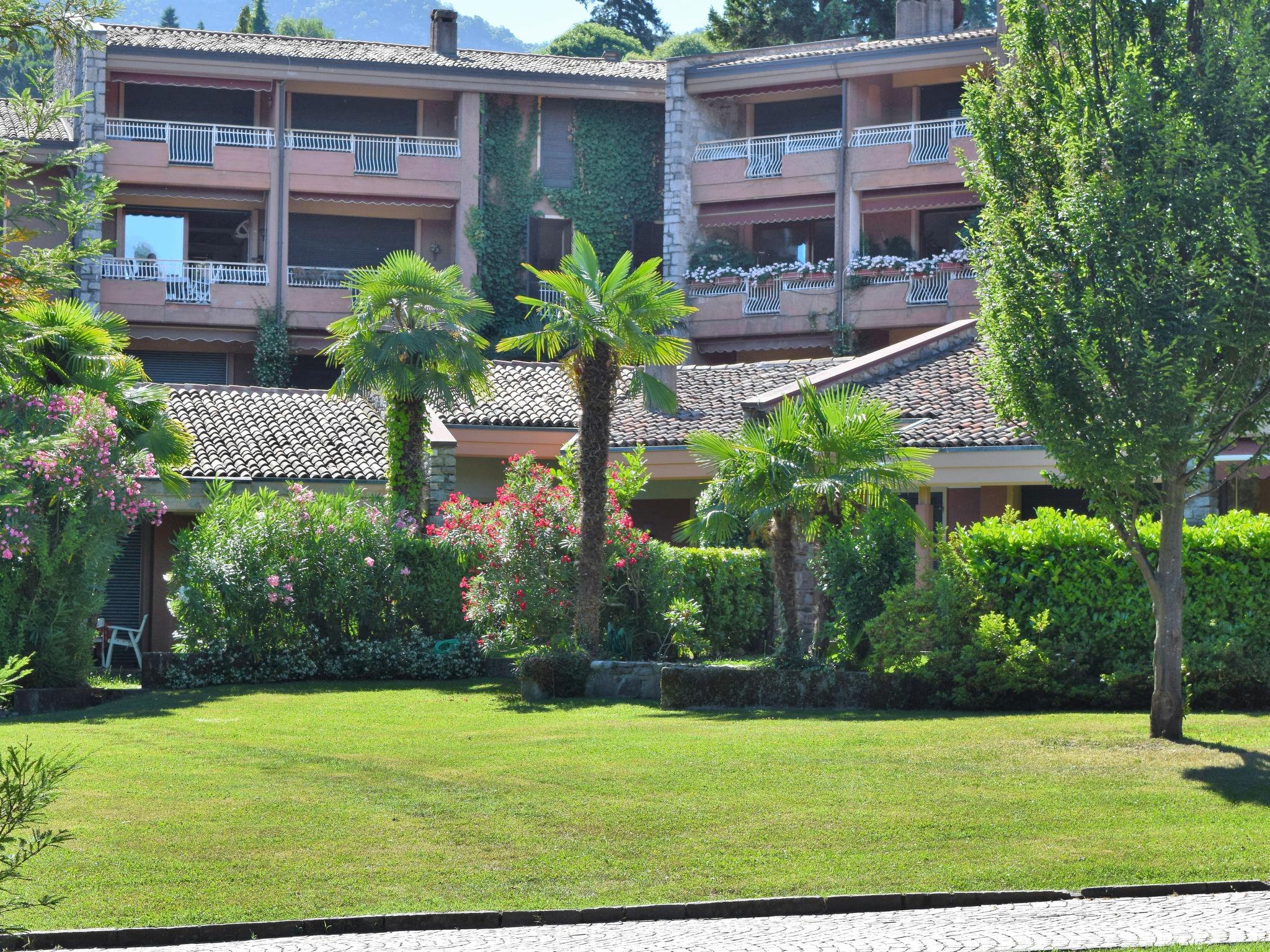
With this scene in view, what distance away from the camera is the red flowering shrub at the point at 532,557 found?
19.6 meters

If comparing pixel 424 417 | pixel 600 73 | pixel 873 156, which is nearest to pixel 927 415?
pixel 424 417

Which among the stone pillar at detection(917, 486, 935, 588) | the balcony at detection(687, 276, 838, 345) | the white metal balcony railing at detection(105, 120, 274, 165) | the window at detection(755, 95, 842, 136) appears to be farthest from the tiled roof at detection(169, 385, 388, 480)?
the window at detection(755, 95, 842, 136)

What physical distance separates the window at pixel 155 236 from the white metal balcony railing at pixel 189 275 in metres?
0.74

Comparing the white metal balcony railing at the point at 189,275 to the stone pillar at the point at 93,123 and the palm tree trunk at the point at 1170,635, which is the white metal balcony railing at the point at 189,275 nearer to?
the stone pillar at the point at 93,123

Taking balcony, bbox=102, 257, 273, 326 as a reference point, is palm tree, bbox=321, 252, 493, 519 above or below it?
below

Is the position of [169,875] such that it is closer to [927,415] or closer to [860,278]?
[927,415]

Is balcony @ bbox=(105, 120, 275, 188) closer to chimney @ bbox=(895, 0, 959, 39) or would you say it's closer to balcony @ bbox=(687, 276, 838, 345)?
balcony @ bbox=(687, 276, 838, 345)

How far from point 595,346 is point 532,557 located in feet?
9.14

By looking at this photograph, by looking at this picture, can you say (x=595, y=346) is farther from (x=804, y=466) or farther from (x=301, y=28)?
(x=301, y=28)

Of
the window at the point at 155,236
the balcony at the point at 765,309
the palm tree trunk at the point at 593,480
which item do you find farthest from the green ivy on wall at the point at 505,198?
the palm tree trunk at the point at 593,480

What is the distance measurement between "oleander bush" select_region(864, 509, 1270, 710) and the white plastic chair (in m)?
13.1

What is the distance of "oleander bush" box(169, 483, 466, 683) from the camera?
2059 cm

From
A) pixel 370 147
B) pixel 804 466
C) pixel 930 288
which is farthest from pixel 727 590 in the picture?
pixel 370 147

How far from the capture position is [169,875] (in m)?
8.59
